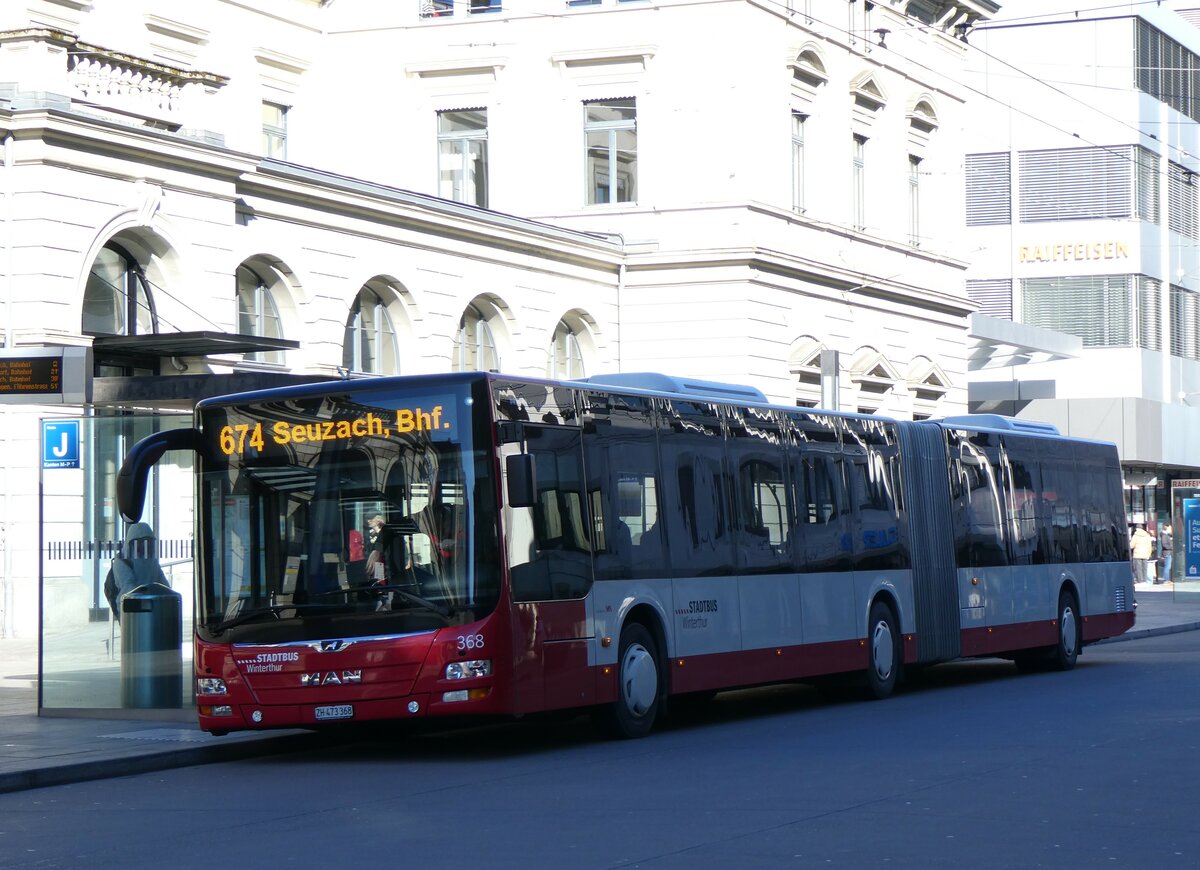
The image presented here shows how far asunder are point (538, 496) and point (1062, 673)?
37.3 ft

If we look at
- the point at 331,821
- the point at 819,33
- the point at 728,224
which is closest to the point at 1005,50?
the point at 819,33

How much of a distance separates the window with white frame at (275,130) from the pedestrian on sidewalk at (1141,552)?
23963 millimetres

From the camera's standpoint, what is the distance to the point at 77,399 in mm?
16531

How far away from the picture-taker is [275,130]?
37.8m

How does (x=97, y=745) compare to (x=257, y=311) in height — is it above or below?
below

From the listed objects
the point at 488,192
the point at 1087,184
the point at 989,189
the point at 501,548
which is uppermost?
the point at 989,189

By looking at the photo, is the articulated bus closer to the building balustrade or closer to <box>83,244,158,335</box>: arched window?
the building balustrade

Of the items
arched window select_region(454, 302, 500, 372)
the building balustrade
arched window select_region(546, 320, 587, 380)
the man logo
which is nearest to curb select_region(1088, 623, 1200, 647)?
arched window select_region(546, 320, 587, 380)

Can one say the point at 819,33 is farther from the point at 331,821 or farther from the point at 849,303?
the point at 331,821

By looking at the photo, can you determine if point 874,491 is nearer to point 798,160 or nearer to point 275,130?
point 275,130

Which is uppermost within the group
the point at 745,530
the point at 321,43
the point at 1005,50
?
the point at 1005,50

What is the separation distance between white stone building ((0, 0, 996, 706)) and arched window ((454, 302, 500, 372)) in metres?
0.08

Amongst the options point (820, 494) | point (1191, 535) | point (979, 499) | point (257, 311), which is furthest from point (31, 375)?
point (1191, 535)

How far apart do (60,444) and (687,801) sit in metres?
7.62
